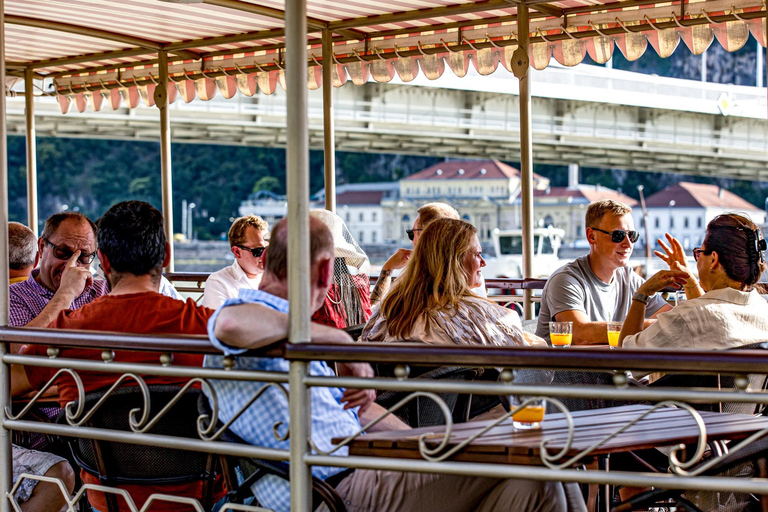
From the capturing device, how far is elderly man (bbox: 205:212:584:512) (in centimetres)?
242

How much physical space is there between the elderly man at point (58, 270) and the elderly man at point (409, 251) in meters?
1.44

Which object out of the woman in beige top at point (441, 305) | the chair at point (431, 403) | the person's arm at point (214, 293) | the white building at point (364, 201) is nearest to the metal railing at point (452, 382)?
the chair at point (431, 403)

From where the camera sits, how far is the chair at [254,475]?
7.82 feet

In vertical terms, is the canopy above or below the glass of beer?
above

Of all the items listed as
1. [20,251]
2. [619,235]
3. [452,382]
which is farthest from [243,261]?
[452,382]

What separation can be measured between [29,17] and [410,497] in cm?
555

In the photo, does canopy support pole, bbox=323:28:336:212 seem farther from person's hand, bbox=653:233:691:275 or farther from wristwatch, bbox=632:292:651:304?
wristwatch, bbox=632:292:651:304

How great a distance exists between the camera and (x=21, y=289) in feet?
12.5

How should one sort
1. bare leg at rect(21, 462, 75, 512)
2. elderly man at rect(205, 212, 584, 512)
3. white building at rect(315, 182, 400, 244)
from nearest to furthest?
elderly man at rect(205, 212, 584, 512) → bare leg at rect(21, 462, 75, 512) → white building at rect(315, 182, 400, 244)

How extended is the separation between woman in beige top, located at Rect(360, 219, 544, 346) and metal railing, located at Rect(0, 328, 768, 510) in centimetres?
93

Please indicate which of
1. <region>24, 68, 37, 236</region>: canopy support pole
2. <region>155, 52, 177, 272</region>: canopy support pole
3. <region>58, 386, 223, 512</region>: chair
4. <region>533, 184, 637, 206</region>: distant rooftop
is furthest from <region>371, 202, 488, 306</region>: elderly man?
<region>533, 184, 637, 206</region>: distant rooftop

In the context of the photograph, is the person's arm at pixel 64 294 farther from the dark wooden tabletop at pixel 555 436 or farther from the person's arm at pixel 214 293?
the dark wooden tabletop at pixel 555 436

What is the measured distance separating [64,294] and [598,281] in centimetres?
242

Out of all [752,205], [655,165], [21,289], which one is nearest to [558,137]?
[655,165]
